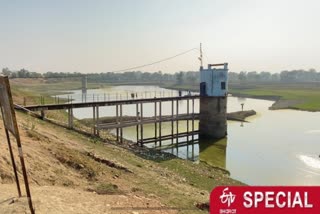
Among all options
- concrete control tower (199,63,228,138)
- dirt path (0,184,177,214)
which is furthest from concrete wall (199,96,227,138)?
dirt path (0,184,177,214)

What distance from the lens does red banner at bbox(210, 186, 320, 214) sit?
6055mm

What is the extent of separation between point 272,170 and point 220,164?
4.29 m

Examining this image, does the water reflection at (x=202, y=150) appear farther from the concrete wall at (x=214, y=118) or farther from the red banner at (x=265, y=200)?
the red banner at (x=265, y=200)

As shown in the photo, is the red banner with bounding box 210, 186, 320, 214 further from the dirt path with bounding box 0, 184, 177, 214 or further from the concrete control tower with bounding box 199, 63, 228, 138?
the concrete control tower with bounding box 199, 63, 228, 138

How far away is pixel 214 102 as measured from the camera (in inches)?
1480

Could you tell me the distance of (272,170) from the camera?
2420cm

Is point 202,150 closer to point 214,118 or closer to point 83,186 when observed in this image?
point 214,118

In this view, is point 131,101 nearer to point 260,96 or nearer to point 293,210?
point 293,210

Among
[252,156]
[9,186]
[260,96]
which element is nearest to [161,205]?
[9,186]

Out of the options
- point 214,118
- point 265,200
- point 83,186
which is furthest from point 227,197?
point 214,118

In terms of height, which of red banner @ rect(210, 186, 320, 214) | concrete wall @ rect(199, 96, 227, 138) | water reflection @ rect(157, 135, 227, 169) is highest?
red banner @ rect(210, 186, 320, 214)

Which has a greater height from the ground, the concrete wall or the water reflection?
the concrete wall

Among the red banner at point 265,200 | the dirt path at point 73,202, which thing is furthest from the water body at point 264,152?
the red banner at point 265,200

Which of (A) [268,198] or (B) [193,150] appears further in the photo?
(B) [193,150]
